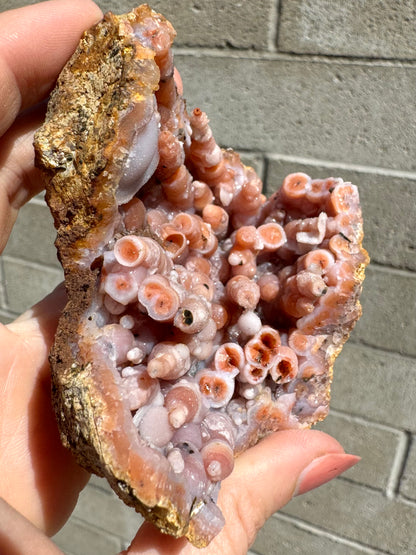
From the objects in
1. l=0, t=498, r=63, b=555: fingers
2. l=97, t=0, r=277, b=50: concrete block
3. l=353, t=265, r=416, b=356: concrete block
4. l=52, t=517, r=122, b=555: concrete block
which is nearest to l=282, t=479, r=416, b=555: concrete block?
l=353, t=265, r=416, b=356: concrete block

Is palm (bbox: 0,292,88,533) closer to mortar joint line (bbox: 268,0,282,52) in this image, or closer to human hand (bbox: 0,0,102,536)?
human hand (bbox: 0,0,102,536)

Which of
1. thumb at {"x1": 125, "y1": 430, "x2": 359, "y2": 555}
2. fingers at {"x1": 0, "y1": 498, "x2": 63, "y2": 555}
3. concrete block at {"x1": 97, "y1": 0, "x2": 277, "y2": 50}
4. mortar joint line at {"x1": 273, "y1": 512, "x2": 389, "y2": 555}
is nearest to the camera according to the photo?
fingers at {"x1": 0, "y1": 498, "x2": 63, "y2": 555}

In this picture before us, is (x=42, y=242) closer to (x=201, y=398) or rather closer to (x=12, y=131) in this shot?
(x=12, y=131)

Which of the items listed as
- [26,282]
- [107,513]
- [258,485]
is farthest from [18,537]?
[107,513]

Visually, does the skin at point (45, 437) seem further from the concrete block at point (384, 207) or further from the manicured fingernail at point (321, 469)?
the concrete block at point (384, 207)

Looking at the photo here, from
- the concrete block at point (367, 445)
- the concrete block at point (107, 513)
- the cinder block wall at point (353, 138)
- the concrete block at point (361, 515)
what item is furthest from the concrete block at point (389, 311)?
the concrete block at point (107, 513)

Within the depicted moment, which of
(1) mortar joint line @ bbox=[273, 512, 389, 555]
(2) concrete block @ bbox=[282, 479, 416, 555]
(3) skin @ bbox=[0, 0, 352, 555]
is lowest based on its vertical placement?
(1) mortar joint line @ bbox=[273, 512, 389, 555]

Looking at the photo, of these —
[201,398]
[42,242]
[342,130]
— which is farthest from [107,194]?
[42,242]
